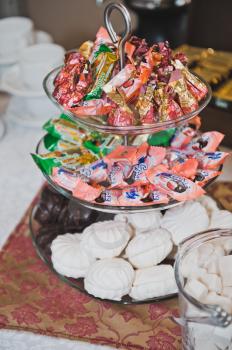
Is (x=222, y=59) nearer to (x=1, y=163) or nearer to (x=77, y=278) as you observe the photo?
(x=1, y=163)

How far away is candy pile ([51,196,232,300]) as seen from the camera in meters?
0.70

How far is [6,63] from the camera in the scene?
1208 mm

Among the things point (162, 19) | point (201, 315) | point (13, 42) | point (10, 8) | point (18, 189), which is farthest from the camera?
point (10, 8)

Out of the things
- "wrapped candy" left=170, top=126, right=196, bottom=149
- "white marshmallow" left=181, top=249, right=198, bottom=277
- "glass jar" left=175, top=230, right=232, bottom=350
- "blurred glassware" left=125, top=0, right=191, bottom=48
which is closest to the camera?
"glass jar" left=175, top=230, right=232, bottom=350

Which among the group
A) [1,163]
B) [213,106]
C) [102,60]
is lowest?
[1,163]

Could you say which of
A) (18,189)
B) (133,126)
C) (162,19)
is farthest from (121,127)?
(162,19)

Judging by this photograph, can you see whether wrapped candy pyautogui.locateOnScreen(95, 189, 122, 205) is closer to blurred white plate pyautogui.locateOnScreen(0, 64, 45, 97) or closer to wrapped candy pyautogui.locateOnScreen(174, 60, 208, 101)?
wrapped candy pyautogui.locateOnScreen(174, 60, 208, 101)

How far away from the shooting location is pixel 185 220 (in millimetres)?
764

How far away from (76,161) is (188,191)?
21 centimetres

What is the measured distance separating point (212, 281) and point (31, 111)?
70 centimetres

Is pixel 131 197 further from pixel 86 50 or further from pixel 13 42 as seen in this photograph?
pixel 13 42

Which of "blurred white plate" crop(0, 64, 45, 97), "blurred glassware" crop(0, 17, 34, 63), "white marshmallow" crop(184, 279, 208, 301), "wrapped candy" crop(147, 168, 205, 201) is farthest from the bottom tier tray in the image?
"blurred glassware" crop(0, 17, 34, 63)

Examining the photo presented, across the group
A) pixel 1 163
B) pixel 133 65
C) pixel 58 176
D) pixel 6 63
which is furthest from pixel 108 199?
pixel 6 63

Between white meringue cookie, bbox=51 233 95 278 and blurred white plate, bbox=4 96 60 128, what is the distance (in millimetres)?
482
